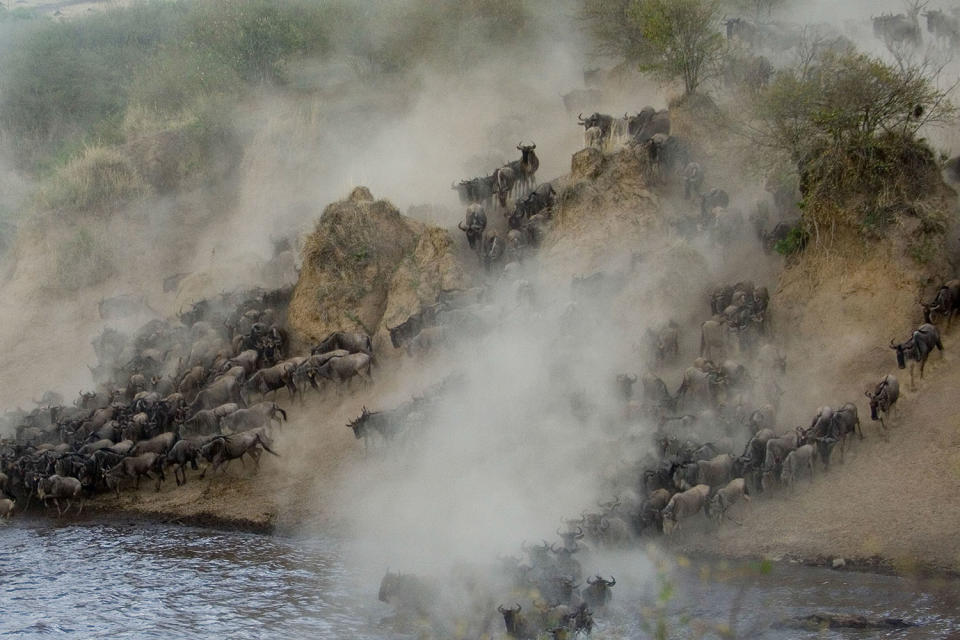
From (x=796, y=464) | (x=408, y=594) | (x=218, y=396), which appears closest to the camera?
(x=408, y=594)

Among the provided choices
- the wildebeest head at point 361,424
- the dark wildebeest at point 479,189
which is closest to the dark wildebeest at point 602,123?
the dark wildebeest at point 479,189

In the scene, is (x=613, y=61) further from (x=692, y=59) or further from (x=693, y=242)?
(x=693, y=242)

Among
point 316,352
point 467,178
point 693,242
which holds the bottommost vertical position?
point 316,352

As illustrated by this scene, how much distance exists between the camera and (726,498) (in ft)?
51.2

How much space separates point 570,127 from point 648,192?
25.9 feet

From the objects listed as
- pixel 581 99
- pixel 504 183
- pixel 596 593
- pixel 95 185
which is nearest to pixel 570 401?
pixel 596 593

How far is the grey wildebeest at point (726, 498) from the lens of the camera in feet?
51.1

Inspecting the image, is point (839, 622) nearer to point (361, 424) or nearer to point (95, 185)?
point (361, 424)

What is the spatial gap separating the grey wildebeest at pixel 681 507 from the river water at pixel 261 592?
91 centimetres

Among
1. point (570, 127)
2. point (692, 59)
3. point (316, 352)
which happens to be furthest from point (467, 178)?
point (316, 352)

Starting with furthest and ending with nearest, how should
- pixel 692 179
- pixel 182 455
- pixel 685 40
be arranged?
pixel 685 40, pixel 692 179, pixel 182 455

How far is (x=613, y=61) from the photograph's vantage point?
35.1m

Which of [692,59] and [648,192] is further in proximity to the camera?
[692,59]

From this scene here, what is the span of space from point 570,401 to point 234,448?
5.85m
